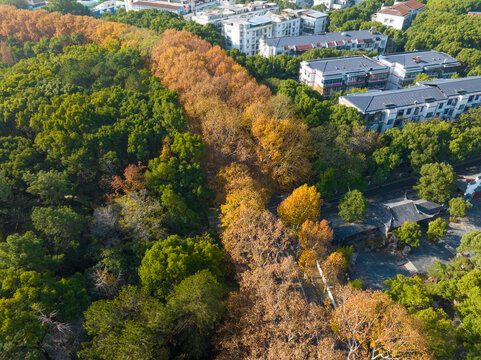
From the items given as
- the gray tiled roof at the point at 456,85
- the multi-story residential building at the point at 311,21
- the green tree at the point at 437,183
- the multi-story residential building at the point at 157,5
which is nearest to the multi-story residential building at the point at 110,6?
the multi-story residential building at the point at 157,5

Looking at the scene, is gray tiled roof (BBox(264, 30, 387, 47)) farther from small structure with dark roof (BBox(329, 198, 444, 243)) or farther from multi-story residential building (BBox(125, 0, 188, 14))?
small structure with dark roof (BBox(329, 198, 444, 243))

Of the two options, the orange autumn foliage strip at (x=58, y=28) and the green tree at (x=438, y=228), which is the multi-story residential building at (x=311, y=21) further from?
the green tree at (x=438, y=228)

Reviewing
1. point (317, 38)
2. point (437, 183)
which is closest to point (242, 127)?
point (437, 183)

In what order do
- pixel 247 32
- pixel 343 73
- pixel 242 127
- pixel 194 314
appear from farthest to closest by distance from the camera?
pixel 247 32, pixel 343 73, pixel 242 127, pixel 194 314

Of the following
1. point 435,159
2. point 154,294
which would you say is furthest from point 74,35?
point 435,159

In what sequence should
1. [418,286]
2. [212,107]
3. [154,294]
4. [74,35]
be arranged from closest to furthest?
[154,294]
[418,286]
[212,107]
[74,35]

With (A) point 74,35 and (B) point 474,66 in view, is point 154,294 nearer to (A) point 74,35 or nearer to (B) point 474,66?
(A) point 74,35

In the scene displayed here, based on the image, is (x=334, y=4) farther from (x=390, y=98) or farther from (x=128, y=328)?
(x=128, y=328)
